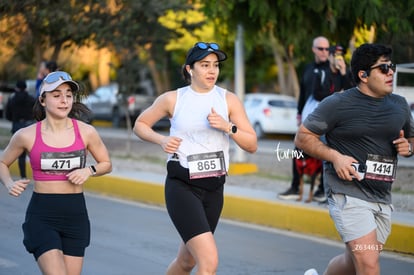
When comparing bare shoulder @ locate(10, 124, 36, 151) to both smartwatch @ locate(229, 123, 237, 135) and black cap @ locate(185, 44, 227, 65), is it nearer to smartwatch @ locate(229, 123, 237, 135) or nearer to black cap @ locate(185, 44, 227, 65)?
black cap @ locate(185, 44, 227, 65)

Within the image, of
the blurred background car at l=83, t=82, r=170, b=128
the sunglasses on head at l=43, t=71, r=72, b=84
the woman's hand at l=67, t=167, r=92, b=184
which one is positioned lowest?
the blurred background car at l=83, t=82, r=170, b=128

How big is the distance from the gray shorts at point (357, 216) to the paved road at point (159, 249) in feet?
7.77

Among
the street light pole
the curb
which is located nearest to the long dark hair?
the curb

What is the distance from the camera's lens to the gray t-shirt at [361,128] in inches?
229

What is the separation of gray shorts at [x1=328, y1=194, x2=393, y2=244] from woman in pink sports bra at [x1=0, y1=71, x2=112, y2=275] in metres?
1.52

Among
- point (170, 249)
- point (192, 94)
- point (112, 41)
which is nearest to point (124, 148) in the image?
point (112, 41)

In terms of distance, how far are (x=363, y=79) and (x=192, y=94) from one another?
3.71 ft

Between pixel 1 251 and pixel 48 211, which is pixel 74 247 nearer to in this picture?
pixel 48 211

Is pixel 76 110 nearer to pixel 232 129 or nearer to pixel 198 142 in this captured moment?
pixel 198 142

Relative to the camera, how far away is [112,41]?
19.8 metres

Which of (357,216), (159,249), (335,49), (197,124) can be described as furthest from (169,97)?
(335,49)

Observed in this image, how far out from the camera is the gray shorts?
5.69 m

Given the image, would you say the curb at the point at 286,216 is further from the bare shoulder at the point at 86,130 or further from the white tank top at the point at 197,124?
the bare shoulder at the point at 86,130

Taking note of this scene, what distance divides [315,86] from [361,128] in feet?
16.6
